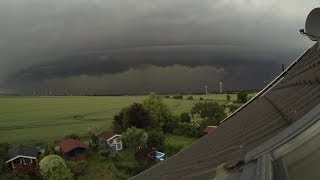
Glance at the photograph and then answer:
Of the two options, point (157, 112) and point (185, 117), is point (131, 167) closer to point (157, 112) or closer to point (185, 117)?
point (157, 112)

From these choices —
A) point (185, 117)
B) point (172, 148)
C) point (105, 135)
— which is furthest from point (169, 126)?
point (172, 148)

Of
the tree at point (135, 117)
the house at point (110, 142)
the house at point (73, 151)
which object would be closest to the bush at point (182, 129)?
the tree at point (135, 117)

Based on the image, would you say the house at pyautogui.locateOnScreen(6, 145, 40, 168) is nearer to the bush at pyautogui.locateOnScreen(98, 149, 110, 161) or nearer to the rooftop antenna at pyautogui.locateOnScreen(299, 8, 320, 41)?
the bush at pyautogui.locateOnScreen(98, 149, 110, 161)

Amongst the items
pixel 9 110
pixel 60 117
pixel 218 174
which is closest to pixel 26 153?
pixel 60 117

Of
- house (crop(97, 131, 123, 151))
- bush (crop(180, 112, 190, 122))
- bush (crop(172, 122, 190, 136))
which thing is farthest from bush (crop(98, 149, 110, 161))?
bush (crop(180, 112, 190, 122))

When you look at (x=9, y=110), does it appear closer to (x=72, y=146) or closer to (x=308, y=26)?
(x=72, y=146)

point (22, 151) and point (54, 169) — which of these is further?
point (22, 151)
